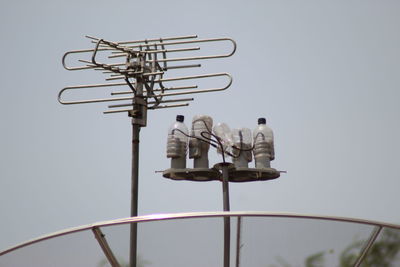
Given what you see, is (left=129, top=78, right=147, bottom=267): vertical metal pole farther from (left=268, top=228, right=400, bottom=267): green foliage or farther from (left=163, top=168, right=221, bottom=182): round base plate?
(left=268, top=228, right=400, bottom=267): green foliage

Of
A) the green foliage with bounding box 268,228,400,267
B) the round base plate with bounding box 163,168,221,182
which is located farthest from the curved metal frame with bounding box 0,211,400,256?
the round base plate with bounding box 163,168,221,182

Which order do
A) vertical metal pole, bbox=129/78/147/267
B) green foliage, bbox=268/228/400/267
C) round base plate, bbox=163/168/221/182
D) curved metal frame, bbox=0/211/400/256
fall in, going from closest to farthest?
curved metal frame, bbox=0/211/400/256 < green foliage, bbox=268/228/400/267 < vertical metal pole, bbox=129/78/147/267 < round base plate, bbox=163/168/221/182

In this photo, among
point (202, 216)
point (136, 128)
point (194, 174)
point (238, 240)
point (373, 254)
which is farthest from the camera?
point (194, 174)

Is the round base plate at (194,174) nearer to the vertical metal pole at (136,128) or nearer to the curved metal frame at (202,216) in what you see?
the vertical metal pole at (136,128)

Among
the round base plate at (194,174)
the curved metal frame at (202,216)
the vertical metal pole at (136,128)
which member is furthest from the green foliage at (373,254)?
the round base plate at (194,174)

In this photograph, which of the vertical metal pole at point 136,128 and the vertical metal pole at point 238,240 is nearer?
the vertical metal pole at point 238,240

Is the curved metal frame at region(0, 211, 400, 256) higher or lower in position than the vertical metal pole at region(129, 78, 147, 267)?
lower

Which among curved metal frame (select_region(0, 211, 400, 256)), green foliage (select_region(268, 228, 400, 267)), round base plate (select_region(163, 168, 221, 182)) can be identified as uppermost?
round base plate (select_region(163, 168, 221, 182))

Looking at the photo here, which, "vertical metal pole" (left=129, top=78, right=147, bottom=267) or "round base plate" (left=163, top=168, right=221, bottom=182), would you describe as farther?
"round base plate" (left=163, top=168, right=221, bottom=182)

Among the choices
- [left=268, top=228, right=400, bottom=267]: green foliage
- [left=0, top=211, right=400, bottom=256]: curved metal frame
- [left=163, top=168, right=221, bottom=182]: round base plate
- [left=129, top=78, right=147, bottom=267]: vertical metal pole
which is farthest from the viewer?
[left=163, top=168, right=221, bottom=182]: round base plate

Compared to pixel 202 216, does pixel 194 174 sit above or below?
above

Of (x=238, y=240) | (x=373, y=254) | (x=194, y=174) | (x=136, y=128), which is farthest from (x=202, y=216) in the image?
(x=194, y=174)

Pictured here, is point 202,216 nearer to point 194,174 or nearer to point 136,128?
point 136,128

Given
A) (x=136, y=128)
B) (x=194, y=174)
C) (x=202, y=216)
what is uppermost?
(x=136, y=128)
